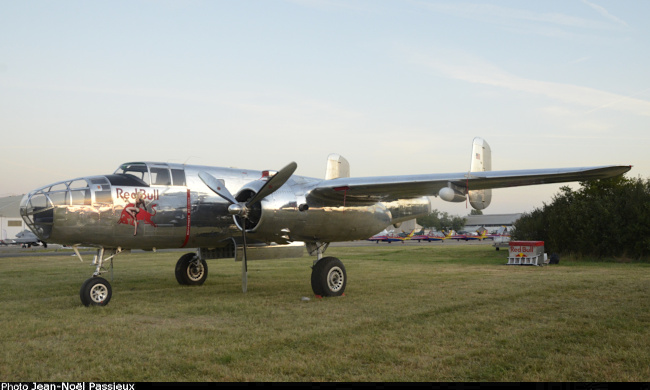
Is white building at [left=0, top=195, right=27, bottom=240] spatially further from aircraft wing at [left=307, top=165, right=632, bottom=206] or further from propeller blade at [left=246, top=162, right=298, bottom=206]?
aircraft wing at [left=307, top=165, right=632, bottom=206]

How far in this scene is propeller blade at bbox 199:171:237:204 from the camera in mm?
11648

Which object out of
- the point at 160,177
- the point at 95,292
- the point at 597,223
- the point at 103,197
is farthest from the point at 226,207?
the point at 597,223

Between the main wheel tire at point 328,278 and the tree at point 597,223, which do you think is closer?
the main wheel tire at point 328,278

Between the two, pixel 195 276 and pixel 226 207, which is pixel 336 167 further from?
pixel 195 276

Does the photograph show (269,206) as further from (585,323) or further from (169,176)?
(585,323)

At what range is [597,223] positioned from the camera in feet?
84.1

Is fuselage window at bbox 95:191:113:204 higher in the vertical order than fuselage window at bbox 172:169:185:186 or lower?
lower

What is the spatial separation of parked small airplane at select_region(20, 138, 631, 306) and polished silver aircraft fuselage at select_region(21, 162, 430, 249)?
22 millimetres

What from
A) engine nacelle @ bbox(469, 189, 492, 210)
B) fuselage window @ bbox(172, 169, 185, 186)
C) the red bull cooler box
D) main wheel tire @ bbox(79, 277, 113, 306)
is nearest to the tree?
the red bull cooler box

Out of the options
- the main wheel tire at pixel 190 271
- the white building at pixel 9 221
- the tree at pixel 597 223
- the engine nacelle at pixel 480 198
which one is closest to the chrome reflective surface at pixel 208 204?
the main wheel tire at pixel 190 271

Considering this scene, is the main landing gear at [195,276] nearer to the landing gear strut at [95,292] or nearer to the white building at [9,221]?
the landing gear strut at [95,292]

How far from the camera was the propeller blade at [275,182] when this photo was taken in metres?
11.0

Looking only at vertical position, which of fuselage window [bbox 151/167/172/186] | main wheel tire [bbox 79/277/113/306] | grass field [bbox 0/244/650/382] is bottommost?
grass field [bbox 0/244/650/382]

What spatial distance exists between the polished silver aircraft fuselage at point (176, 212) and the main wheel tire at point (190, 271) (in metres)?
2.44
